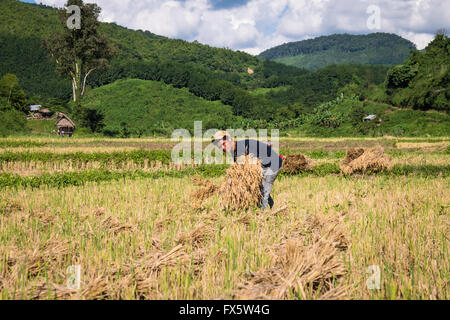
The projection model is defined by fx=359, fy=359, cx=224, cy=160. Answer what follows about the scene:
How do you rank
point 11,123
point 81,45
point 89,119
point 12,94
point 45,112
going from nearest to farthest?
point 11,123
point 81,45
point 89,119
point 12,94
point 45,112

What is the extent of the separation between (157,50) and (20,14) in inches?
1657

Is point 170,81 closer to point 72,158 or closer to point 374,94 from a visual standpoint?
point 374,94

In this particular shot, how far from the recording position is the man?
7.19 metres

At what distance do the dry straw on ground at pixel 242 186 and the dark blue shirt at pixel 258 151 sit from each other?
5.8 inches

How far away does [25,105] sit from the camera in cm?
4875

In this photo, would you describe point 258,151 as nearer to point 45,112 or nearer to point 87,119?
point 87,119

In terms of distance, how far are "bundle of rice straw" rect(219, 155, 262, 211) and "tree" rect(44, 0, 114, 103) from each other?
36372 millimetres

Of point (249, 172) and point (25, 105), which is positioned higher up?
point (25, 105)

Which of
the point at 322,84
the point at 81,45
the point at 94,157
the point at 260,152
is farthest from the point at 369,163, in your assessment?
the point at 322,84

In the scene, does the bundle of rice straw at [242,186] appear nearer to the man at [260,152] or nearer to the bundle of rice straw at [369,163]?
the man at [260,152]

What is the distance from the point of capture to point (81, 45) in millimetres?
38281

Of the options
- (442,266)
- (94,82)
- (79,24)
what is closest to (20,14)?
(94,82)

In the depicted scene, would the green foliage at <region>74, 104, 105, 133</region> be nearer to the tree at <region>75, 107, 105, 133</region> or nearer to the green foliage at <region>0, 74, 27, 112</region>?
the tree at <region>75, 107, 105, 133</region>

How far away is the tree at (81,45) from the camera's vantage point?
126 feet
